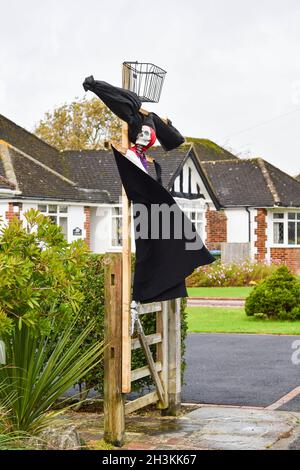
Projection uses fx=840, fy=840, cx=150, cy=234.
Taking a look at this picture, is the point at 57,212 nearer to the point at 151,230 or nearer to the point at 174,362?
the point at 174,362

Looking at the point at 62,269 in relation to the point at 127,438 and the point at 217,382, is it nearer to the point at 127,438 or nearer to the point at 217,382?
the point at 127,438

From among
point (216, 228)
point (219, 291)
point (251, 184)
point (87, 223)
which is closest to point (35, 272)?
point (219, 291)

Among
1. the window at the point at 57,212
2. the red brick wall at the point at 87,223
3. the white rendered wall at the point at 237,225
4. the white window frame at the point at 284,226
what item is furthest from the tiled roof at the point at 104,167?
the white window frame at the point at 284,226

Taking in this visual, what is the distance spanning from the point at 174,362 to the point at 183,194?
2996 centimetres

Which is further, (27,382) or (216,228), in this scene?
(216,228)

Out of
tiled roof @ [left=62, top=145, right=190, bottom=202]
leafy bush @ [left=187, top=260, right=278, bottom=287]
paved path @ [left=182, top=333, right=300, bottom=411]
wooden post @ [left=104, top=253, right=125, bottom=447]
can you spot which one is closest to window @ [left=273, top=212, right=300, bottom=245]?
tiled roof @ [left=62, top=145, right=190, bottom=202]

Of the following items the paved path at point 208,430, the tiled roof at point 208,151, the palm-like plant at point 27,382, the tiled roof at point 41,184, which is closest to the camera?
the palm-like plant at point 27,382

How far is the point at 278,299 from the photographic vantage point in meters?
19.3

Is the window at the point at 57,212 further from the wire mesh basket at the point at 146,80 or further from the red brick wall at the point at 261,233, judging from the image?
the wire mesh basket at the point at 146,80

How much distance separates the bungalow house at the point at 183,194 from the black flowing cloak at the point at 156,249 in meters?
25.3

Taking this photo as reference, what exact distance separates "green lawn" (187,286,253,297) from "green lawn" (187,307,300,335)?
5276 millimetres

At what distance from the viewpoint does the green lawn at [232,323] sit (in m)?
17.4

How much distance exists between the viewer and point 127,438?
7641mm
